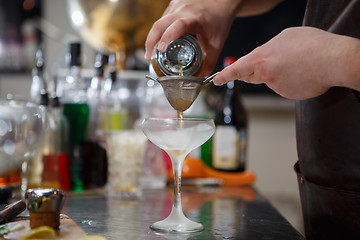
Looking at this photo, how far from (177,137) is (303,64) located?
24 centimetres

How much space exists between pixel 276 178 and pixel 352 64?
9.40 feet

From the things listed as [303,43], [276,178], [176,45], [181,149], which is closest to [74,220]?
[181,149]

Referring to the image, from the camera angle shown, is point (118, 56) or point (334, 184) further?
point (118, 56)

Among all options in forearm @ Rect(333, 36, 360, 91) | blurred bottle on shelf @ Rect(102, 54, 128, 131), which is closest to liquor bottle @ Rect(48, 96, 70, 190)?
blurred bottle on shelf @ Rect(102, 54, 128, 131)

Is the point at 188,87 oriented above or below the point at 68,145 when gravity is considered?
above

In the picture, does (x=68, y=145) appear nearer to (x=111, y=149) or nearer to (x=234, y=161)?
(x=111, y=149)

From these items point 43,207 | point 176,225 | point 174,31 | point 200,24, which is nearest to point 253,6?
point 200,24

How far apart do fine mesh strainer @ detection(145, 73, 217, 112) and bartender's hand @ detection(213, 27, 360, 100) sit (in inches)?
2.2

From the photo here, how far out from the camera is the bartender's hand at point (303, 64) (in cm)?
65

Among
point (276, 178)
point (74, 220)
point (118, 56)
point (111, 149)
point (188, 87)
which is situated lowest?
point (276, 178)

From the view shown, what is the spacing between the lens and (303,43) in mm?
679

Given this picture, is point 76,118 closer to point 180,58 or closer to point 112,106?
point 112,106

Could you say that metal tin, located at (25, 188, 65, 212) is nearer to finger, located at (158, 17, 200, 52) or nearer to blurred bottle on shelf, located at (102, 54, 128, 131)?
finger, located at (158, 17, 200, 52)

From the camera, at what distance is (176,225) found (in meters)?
0.79
